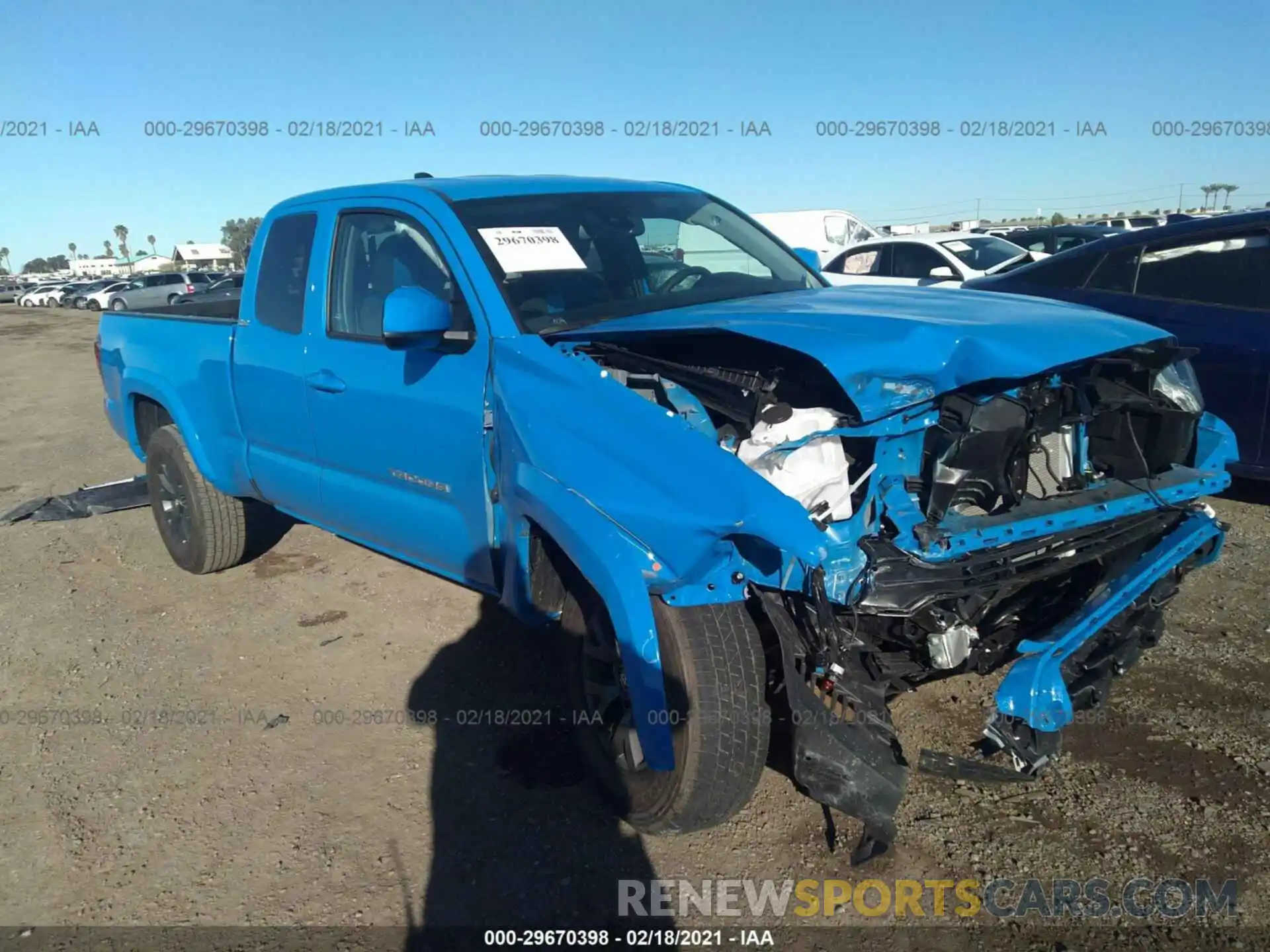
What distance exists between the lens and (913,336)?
245 centimetres

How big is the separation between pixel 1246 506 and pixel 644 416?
450 centimetres

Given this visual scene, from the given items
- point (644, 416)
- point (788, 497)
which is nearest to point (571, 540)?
point (644, 416)

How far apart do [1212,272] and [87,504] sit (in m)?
7.24

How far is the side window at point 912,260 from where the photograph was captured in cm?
1102

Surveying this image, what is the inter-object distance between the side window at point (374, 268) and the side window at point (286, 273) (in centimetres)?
23

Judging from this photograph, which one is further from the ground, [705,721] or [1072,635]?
[1072,635]

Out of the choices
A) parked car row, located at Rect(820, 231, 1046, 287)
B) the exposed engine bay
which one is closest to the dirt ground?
the exposed engine bay

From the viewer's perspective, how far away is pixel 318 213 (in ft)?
13.1

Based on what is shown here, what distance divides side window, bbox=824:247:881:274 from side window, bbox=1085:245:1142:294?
5971mm

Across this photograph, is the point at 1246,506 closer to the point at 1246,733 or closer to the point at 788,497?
the point at 1246,733

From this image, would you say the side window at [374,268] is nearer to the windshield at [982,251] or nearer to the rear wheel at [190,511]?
the rear wheel at [190,511]

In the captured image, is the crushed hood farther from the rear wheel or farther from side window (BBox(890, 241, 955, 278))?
side window (BBox(890, 241, 955, 278))
